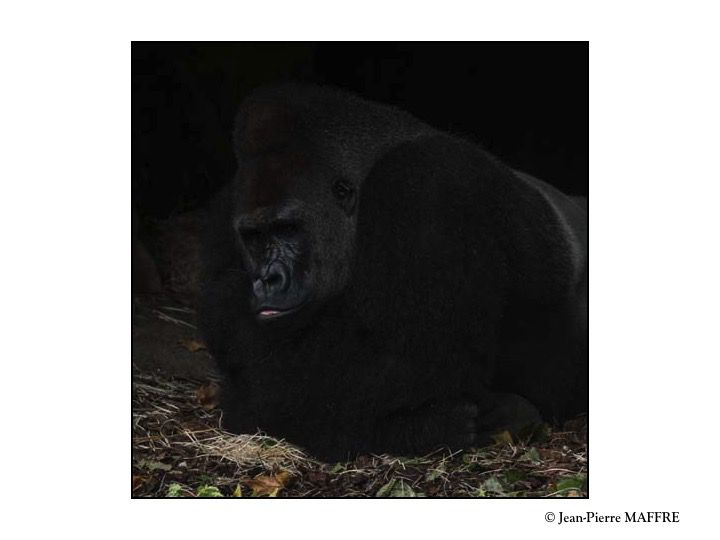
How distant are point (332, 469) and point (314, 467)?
0.25 feet

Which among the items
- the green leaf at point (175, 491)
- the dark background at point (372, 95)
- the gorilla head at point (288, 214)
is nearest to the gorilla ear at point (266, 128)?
the gorilla head at point (288, 214)

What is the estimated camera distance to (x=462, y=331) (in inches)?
144

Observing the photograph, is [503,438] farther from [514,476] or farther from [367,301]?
[367,301]

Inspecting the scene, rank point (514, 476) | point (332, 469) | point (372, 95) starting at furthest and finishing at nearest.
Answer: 1. point (372, 95)
2. point (332, 469)
3. point (514, 476)

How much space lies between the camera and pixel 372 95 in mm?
4207

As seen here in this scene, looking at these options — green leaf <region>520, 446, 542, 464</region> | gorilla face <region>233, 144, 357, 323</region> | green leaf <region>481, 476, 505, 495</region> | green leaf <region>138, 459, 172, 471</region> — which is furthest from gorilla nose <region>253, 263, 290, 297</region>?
green leaf <region>520, 446, 542, 464</region>

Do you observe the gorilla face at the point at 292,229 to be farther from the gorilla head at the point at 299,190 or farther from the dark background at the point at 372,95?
the dark background at the point at 372,95

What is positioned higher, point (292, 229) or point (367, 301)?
point (292, 229)

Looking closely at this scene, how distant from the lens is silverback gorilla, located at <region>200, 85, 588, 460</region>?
360 cm

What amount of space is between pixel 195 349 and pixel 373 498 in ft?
5.73

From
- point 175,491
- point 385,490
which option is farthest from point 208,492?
point 385,490

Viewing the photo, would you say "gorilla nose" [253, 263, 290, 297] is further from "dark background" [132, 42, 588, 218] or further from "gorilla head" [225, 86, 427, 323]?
"dark background" [132, 42, 588, 218]

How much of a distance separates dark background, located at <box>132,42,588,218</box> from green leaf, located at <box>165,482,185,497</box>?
4.12 feet

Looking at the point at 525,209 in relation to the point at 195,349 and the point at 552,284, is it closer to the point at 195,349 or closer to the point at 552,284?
the point at 552,284
